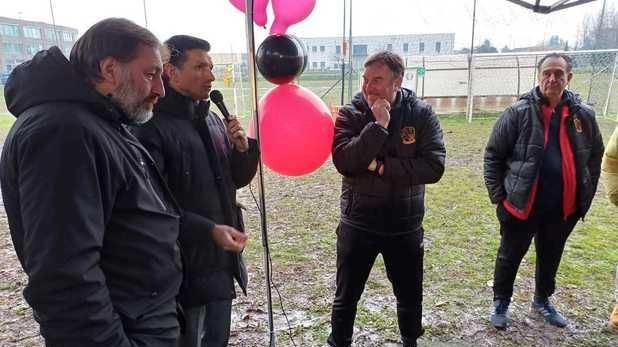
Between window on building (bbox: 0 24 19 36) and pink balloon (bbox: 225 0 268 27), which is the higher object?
window on building (bbox: 0 24 19 36)

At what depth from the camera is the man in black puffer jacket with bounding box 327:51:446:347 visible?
6.88 ft

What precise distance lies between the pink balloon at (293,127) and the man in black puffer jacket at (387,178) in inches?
4.7

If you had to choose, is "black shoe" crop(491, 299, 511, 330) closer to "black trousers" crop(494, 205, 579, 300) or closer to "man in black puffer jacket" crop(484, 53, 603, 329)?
"black trousers" crop(494, 205, 579, 300)

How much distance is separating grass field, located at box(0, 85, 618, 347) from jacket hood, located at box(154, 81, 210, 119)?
1520mm

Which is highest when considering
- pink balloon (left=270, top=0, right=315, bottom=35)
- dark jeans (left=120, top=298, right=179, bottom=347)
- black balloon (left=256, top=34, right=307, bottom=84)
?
pink balloon (left=270, top=0, right=315, bottom=35)

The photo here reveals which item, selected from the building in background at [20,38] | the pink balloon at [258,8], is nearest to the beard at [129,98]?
the pink balloon at [258,8]

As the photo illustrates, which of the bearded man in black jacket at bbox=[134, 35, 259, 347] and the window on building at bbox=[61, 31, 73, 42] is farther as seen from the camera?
the window on building at bbox=[61, 31, 73, 42]

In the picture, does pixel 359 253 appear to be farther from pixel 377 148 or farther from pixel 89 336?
pixel 89 336

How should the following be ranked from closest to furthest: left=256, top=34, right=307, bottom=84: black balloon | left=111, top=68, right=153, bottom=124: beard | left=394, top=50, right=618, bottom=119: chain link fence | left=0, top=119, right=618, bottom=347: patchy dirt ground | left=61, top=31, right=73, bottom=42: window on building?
left=111, top=68, right=153, bottom=124: beard → left=256, top=34, right=307, bottom=84: black balloon → left=0, top=119, right=618, bottom=347: patchy dirt ground → left=61, top=31, right=73, bottom=42: window on building → left=394, top=50, right=618, bottom=119: chain link fence

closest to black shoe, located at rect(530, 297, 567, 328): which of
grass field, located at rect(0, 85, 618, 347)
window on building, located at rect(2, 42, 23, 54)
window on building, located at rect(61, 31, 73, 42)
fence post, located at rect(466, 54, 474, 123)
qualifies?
grass field, located at rect(0, 85, 618, 347)

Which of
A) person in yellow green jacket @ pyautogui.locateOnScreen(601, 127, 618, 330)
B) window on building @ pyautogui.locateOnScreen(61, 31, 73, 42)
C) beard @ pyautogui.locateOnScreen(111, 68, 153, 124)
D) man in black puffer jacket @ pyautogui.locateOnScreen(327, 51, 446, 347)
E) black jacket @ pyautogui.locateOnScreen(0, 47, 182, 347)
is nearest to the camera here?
black jacket @ pyautogui.locateOnScreen(0, 47, 182, 347)

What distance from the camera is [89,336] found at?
104 centimetres

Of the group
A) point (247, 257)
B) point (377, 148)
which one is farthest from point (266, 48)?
point (247, 257)

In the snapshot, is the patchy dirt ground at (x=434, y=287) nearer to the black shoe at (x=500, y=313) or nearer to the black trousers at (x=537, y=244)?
the black shoe at (x=500, y=313)
